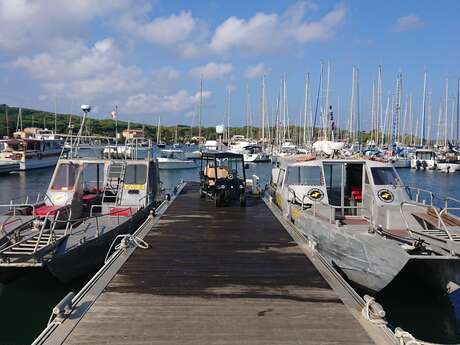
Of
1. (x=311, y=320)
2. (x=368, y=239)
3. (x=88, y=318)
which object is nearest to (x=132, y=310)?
(x=88, y=318)

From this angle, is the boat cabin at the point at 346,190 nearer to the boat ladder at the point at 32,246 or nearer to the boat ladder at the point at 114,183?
the boat ladder at the point at 114,183

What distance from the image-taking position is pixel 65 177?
1628 centimetres

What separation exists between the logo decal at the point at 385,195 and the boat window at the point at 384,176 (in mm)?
446

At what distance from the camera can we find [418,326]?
1035 cm

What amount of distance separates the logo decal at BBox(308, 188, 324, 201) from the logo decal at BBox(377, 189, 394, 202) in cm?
196

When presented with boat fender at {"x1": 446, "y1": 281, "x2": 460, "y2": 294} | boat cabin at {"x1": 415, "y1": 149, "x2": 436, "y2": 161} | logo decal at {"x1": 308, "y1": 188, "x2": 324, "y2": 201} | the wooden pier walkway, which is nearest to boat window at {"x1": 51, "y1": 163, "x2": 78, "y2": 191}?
the wooden pier walkway

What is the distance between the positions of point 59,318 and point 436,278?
8887mm

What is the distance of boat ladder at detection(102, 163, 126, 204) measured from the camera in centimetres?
1673

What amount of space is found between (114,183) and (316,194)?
309 inches

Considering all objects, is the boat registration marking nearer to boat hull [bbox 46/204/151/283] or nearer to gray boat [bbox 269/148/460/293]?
boat hull [bbox 46/204/151/283]

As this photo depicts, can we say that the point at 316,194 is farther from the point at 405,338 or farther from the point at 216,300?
the point at 405,338

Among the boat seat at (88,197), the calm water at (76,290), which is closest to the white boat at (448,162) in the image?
the calm water at (76,290)

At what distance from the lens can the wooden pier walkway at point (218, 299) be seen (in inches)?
238

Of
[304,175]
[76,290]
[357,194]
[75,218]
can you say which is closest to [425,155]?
[304,175]
